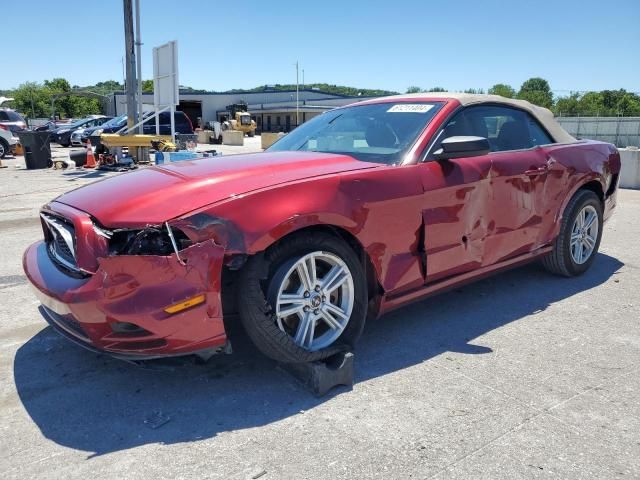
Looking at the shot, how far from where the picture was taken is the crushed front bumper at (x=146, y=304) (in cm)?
263

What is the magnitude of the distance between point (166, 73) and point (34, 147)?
16.2 feet

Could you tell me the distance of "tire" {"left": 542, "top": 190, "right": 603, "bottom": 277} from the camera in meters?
4.91

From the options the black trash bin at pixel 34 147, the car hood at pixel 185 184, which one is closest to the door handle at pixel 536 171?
the car hood at pixel 185 184

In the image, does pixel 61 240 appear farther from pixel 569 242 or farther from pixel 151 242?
pixel 569 242

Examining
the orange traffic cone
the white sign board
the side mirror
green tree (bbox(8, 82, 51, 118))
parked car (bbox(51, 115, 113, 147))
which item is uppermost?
green tree (bbox(8, 82, 51, 118))

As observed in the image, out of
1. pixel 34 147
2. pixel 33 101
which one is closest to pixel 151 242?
pixel 34 147

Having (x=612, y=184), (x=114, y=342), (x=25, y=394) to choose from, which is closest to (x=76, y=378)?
(x=25, y=394)

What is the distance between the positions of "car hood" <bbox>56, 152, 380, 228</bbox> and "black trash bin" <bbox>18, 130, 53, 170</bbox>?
15750 mm

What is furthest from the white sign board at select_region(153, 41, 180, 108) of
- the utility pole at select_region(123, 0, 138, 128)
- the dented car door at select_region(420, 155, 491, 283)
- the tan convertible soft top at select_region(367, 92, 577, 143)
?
the dented car door at select_region(420, 155, 491, 283)

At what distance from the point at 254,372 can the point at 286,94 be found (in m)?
65.7

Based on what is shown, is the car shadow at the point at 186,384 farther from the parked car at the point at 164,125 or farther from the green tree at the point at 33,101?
the green tree at the point at 33,101

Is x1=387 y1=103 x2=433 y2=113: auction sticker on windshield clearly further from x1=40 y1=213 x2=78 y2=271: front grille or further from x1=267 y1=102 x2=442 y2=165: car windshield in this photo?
x1=40 y1=213 x2=78 y2=271: front grille

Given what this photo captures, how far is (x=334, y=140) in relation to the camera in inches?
163

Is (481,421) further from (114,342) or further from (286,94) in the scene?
(286,94)
